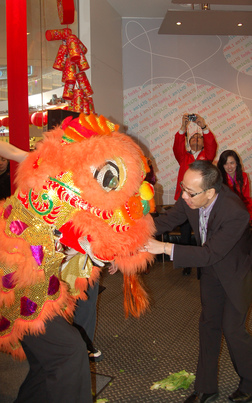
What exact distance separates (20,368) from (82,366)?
1363 millimetres

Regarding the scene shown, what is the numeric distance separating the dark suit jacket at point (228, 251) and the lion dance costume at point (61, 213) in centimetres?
50

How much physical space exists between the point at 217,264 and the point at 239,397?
835 millimetres

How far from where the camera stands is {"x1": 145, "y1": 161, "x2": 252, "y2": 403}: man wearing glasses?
6.48 ft

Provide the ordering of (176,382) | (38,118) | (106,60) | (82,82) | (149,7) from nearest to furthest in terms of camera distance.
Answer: (176,382), (82,82), (38,118), (106,60), (149,7)

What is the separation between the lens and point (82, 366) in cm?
148

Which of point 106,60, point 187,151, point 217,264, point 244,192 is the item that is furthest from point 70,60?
point 217,264

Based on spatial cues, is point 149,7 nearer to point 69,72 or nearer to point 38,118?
point 69,72

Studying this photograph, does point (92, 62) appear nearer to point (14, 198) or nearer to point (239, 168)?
point (239, 168)

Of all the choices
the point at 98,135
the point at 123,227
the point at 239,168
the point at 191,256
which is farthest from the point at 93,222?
the point at 239,168

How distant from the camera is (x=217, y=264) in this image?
208cm

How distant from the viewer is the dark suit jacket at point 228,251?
196 cm

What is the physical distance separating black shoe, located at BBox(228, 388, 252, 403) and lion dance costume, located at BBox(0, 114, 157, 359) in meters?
1.31

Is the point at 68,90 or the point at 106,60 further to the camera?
the point at 106,60

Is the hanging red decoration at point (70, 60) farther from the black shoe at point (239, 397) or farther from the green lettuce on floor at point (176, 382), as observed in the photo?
the black shoe at point (239, 397)
